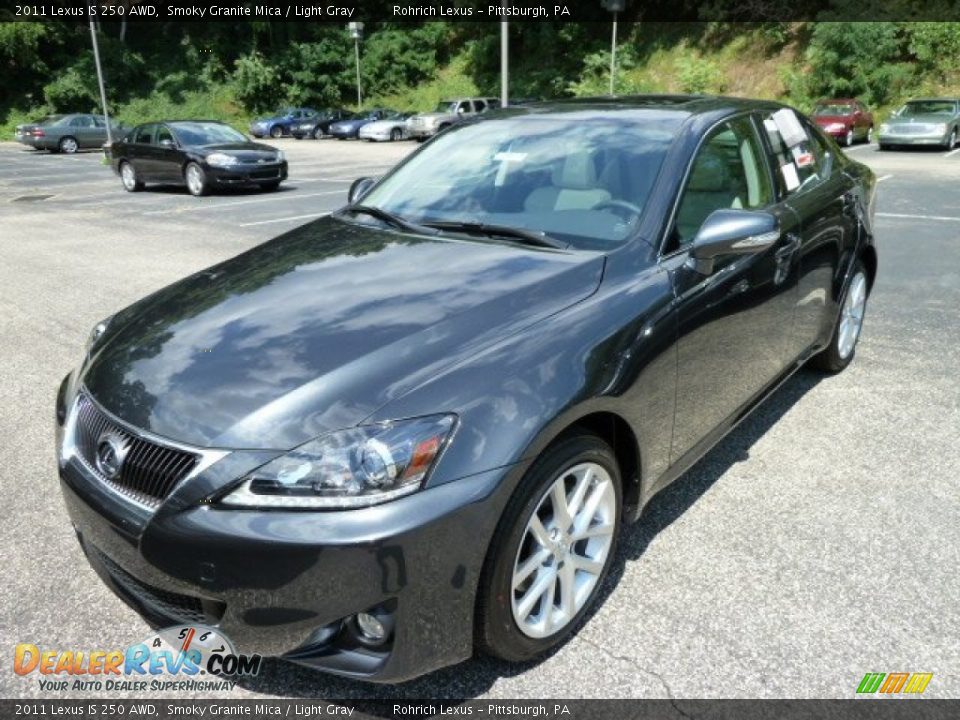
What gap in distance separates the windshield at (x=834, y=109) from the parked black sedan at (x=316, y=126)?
22.0m

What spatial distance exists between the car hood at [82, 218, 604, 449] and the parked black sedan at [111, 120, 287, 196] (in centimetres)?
1297

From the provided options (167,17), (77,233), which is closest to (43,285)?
(77,233)

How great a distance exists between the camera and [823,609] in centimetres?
263

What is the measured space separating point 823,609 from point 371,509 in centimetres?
163

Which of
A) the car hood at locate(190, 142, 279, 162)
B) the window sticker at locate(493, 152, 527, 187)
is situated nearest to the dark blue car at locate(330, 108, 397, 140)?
the car hood at locate(190, 142, 279, 162)

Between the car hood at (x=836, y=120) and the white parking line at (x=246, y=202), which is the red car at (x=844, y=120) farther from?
the white parking line at (x=246, y=202)

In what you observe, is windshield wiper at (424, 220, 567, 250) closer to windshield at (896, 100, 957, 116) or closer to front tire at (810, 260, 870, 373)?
front tire at (810, 260, 870, 373)

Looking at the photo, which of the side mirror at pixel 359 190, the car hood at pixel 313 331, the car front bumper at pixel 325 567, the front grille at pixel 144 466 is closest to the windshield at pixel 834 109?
the side mirror at pixel 359 190

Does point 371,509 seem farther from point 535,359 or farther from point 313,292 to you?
point 313,292

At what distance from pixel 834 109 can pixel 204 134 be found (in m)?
18.0

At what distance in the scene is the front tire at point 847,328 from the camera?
4.58 metres

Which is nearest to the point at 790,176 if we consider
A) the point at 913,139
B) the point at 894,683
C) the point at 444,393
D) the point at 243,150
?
the point at 894,683

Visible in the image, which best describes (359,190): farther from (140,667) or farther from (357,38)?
(357,38)

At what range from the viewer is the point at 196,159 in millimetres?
15250
